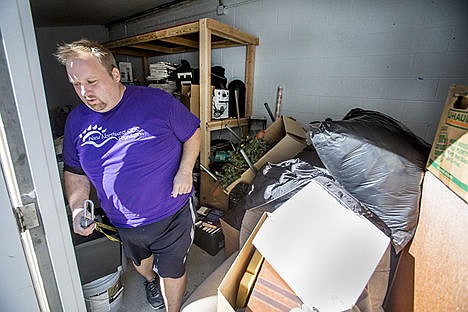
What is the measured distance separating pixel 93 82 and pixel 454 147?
4.74ft

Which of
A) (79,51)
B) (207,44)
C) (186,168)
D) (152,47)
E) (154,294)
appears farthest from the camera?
(152,47)

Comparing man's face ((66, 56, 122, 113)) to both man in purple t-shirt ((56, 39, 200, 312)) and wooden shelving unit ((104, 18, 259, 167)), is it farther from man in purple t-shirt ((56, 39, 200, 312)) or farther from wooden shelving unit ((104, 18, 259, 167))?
wooden shelving unit ((104, 18, 259, 167))

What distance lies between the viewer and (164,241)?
1201 millimetres

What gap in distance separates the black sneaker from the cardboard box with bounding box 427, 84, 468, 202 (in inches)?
63.6

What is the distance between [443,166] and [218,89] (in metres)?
1.87

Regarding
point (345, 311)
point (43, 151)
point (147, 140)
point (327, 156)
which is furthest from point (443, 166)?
point (43, 151)

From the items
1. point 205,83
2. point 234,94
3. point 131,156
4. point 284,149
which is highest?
point 205,83

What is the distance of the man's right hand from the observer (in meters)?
1.01

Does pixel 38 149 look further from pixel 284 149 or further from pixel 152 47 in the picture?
pixel 152 47

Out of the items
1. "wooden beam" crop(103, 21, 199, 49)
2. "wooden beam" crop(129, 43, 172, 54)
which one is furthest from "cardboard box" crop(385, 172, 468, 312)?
"wooden beam" crop(129, 43, 172, 54)

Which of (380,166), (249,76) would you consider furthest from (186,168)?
(249,76)

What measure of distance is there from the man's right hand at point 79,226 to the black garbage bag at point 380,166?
3.84ft

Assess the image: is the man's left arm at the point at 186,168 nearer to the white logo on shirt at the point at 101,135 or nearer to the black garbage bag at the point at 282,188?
the white logo on shirt at the point at 101,135

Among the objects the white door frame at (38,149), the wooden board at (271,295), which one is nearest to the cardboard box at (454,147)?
the wooden board at (271,295)
